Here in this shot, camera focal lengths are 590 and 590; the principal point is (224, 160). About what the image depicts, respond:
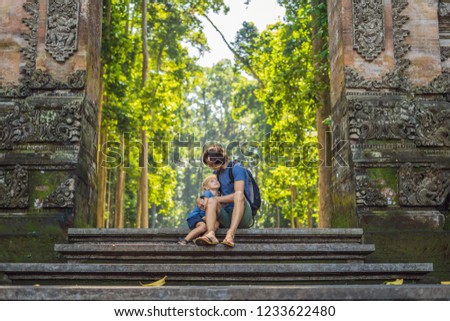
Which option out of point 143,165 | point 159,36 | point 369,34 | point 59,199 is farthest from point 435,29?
point 159,36

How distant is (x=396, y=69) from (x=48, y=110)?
4644 mm

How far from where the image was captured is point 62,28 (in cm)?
798

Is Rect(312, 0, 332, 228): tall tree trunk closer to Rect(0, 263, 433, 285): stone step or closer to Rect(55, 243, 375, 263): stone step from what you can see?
Rect(55, 243, 375, 263): stone step

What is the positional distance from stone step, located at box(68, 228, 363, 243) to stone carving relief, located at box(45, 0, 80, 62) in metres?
2.67

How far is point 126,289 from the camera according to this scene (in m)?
4.20

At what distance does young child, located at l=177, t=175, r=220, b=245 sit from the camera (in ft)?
20.1

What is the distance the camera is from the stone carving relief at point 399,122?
767 cm

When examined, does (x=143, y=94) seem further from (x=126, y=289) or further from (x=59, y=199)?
(x=126, y=289)

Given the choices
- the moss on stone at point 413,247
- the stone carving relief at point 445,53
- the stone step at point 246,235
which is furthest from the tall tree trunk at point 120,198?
the moss on stone at point 413,247

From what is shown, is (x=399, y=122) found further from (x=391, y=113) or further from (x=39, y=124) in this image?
(x=39, y=124)

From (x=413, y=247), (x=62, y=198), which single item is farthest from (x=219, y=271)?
(x=413, y=247)

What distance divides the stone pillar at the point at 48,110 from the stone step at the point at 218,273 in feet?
5.83

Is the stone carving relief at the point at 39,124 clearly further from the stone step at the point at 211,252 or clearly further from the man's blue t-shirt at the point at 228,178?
the man's blue t-shirt at the point at 228,178
